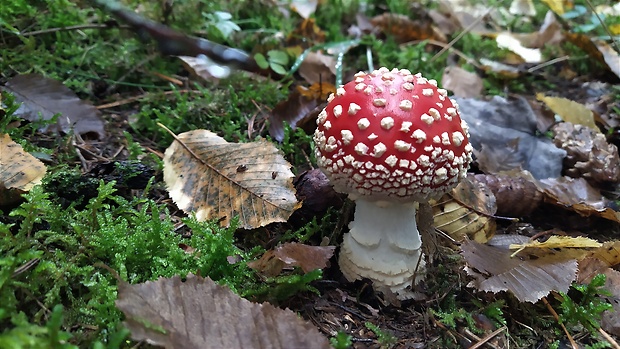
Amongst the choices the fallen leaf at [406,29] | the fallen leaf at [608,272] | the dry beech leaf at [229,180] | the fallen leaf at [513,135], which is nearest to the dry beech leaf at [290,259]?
the dry beech leaf at [229,180]

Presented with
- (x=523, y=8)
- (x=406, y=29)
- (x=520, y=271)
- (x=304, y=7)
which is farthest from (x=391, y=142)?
(x=523, y=8)

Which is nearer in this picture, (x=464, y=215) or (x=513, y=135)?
(x=464, y=215)

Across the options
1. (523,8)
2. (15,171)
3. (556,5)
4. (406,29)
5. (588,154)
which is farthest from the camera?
(523,8)

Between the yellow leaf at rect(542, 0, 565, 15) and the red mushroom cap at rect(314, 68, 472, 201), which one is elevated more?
the red mushroom cap at rect(314, 68, 472, 201)

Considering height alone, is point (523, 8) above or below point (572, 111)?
below

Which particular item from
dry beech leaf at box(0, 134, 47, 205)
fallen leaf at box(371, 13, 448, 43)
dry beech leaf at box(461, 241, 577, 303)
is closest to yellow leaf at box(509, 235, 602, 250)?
dry beech leaf at box(461, 241, 577, 303)

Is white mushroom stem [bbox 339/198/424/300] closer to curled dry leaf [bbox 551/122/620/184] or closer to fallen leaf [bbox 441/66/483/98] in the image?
curled dry leaf [bbox 551/122/620/184]

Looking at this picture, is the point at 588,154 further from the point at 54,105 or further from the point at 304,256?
the point at 54,105
